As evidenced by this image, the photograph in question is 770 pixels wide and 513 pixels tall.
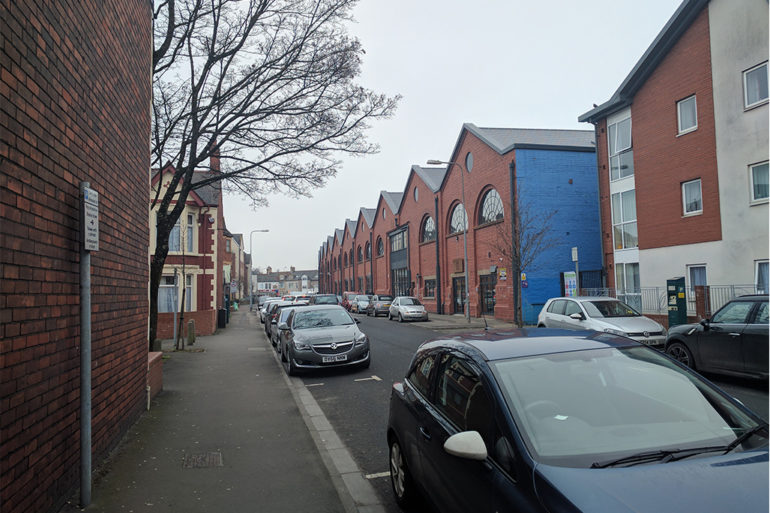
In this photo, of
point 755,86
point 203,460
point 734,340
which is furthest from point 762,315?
point 755,86

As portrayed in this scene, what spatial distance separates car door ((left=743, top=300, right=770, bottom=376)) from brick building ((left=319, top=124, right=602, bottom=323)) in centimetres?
1571

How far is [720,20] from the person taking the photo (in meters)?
16.3

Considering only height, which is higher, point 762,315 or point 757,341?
point 762,315

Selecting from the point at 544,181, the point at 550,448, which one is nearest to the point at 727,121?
the point at 544,181

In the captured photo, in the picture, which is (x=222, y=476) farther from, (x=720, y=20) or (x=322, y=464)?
(x=720, y=20)

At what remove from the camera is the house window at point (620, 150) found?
810 inches

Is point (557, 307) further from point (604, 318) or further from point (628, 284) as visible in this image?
point (628, 284)

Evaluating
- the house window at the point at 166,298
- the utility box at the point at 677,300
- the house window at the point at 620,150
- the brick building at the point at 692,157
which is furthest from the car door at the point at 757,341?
the house window at the point at 166,298

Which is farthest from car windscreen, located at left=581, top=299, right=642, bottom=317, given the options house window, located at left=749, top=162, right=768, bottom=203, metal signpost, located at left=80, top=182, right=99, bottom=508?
metal signpost, located at left=80, top=182, right=99, bottom=508

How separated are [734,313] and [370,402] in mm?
6228

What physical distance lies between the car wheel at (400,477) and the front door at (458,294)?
29.0 metres

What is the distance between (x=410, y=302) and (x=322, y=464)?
2520 cm

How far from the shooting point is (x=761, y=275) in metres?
15.2

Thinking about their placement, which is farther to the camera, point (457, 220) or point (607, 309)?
point (457, 220)
